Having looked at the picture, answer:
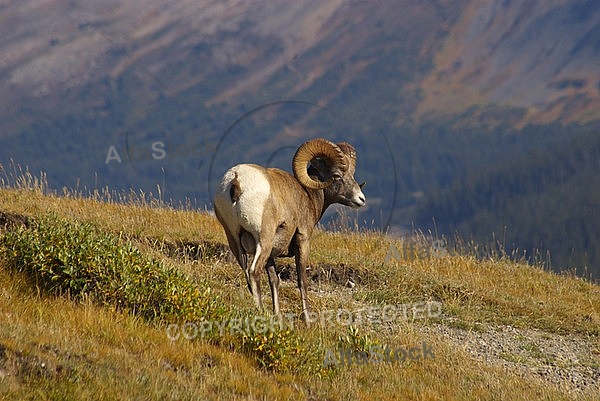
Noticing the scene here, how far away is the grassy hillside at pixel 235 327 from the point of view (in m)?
8.41

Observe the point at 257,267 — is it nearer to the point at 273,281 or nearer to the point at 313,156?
the point at 273,281

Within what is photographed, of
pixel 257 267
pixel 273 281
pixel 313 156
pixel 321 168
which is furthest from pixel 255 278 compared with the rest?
pixel 321 168

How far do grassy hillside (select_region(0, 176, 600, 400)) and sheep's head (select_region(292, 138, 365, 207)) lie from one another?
171 cm

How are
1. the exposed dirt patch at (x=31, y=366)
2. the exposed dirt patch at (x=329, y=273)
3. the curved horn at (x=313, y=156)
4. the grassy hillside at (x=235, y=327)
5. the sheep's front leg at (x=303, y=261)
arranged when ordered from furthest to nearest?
the exposed dirt patch at (x=329, y=273) → the curved horn at (x=313, y=156) → the sheep's front leg at (x=303, y=261) → the grassy hillside at (x=235, y=327) → the exposed dirt patch at (x=31, y=366)

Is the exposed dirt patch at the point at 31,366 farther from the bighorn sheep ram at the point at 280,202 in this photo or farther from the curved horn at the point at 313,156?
the curved horn at the point at 313,156

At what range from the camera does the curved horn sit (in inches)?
476

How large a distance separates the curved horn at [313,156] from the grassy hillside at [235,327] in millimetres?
1745

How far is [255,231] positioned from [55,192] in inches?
365

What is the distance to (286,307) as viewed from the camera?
1331 centimetres

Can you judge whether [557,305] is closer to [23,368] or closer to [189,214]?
[189,214]

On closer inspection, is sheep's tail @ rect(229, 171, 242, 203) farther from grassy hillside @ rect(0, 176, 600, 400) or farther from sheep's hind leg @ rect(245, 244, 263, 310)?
grassy hillside @ rect(0, 176, 600, 400)

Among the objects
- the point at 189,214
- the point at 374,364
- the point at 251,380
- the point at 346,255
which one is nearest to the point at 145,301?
the point at 251,380

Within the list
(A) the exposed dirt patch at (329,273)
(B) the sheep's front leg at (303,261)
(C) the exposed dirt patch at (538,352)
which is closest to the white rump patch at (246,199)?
(B) the sheep's front leg at (303,261)

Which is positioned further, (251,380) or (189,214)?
(189,214)
